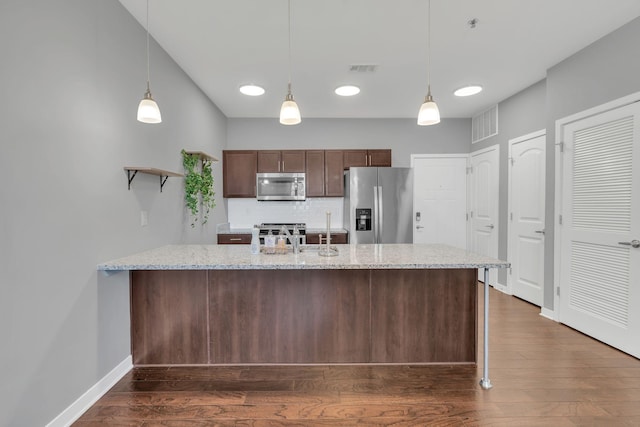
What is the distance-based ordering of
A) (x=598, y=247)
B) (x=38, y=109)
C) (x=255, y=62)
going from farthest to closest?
1. (x=255, y=62)
2. (x=598, y=247)
3. (x=38, y=109)

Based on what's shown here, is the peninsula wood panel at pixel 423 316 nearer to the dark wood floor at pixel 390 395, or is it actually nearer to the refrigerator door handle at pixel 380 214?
the dark wood floor at pixel 390 395

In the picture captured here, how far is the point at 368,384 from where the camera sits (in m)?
2.11

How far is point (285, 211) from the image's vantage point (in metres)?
5.05

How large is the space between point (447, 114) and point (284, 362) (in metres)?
4.30

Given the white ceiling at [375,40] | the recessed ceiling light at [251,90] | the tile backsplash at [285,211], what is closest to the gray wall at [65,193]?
the white ceiling at [375,40]

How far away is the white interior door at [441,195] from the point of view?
16.8 ft

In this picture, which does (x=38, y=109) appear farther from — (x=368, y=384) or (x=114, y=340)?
(x=368, y=384)

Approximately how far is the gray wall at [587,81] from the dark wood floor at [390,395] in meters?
1.34

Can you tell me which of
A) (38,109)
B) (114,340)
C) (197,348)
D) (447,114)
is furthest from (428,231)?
(38,109)

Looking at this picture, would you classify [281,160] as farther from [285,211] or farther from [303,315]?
[303,315]

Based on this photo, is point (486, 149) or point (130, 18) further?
point (486, 149)

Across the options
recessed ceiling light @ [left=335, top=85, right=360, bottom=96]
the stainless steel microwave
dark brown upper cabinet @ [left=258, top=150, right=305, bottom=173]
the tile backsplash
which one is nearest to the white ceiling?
recessed ceiling light @ [left=335, top=85, right=360, bottom=96]

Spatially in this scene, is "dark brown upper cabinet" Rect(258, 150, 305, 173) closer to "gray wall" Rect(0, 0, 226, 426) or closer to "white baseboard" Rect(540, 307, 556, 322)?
"gray wall" Rect(0, 0, 226, 426)

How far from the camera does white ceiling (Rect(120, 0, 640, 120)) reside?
2287 mm
